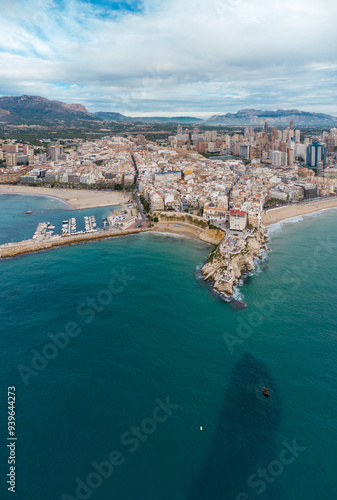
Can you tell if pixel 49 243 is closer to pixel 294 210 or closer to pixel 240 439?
pixel 240 439

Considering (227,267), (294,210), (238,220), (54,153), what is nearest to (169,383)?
(227,267)

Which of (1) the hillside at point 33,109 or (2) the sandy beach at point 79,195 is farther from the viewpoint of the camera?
(1) the hillside at point 33,109

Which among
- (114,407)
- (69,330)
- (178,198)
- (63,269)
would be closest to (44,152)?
(178,198)

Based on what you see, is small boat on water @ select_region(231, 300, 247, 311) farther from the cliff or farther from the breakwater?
the breakwater

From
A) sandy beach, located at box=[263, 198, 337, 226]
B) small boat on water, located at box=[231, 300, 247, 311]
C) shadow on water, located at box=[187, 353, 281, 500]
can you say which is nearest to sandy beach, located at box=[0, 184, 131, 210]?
sandy beach, located at box=[263, 198, 337, 226]

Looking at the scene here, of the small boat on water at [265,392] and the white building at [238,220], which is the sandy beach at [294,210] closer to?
the white building at [238,220]

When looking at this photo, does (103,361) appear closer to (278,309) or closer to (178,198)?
(278,309)

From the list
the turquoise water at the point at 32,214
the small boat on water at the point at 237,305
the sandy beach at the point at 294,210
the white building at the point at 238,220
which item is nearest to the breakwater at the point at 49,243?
the turquoise water at the point at 32,214
